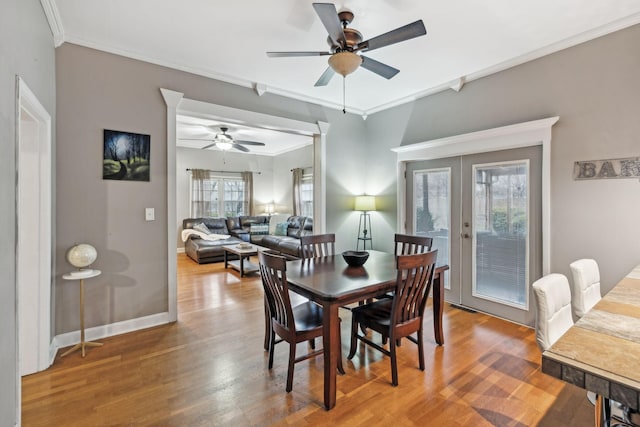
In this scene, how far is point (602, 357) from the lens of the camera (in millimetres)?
924

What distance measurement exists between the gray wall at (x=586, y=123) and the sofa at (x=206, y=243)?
212 inches

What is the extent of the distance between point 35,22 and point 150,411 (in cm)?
270

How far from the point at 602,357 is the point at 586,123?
106 inches

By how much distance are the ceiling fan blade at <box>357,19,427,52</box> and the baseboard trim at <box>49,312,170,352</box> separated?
3.27 meters

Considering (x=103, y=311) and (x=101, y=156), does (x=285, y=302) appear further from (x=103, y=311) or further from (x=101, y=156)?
(x=101, y=156)

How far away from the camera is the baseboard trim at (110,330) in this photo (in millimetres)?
2704

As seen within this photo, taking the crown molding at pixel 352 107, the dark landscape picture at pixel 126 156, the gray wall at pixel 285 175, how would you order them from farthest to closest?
1. the gray wall at pixel 285 175
2. the dark landscape picture at pixel 126 156
3. the crown molding at pixel 352 107

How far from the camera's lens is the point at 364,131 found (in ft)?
16.0

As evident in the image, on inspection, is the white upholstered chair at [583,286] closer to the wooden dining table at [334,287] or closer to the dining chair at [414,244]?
the wooden dining table at [334,287]

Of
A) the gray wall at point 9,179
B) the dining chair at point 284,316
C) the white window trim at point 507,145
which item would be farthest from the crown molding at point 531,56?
the gray wall at point 9,179

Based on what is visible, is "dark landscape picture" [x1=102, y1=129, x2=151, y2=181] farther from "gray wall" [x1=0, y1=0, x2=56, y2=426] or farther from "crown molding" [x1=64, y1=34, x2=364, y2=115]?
"gray wall" [x1=0, y1=0, x2=56, y2=426]

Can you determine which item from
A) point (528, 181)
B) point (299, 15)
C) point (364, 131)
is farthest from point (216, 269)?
point (528, 181)

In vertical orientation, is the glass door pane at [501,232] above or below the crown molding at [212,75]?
below

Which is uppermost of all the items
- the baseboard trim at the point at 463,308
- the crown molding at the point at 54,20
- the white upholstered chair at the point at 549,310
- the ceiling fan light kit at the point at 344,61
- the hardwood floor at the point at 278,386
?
the crown molding at the point at 54,20
